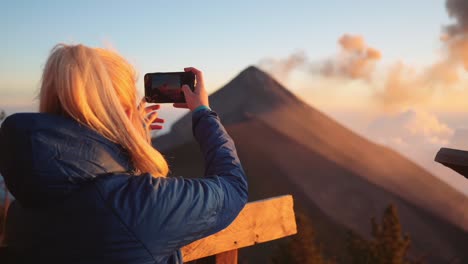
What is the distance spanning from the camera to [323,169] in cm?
3594

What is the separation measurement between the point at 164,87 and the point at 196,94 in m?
0.12

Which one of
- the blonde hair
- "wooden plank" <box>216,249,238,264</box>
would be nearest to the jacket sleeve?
the blonde hair

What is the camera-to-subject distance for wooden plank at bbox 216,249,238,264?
90.1 inches

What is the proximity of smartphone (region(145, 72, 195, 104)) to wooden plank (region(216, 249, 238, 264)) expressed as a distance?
736 mm

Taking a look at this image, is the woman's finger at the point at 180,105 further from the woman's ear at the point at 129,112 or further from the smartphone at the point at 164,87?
the woman's ear at the point at 129,112

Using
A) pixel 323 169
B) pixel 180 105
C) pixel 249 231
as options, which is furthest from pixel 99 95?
pixel 323 169

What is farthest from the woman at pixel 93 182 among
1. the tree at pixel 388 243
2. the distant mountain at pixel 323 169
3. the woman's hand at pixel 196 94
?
the distant mountain at pixel 323 169

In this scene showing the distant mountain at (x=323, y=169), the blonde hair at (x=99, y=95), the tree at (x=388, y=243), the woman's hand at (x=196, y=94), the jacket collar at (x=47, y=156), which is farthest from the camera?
the distant mountain at (x=323, y=169)

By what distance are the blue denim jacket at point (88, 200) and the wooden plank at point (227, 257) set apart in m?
0.74

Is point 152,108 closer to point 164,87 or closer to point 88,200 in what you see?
point 164,87

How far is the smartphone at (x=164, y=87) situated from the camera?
1910 millimetres

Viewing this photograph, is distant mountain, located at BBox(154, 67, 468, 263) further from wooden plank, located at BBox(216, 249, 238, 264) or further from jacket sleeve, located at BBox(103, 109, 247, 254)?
jacket sleeve, located at BBox(103, 109, 247, 254)

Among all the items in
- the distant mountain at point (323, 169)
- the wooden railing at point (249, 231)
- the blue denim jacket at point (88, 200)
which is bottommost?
the distant mountain at point (323, 169)

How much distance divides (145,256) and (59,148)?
37cm
